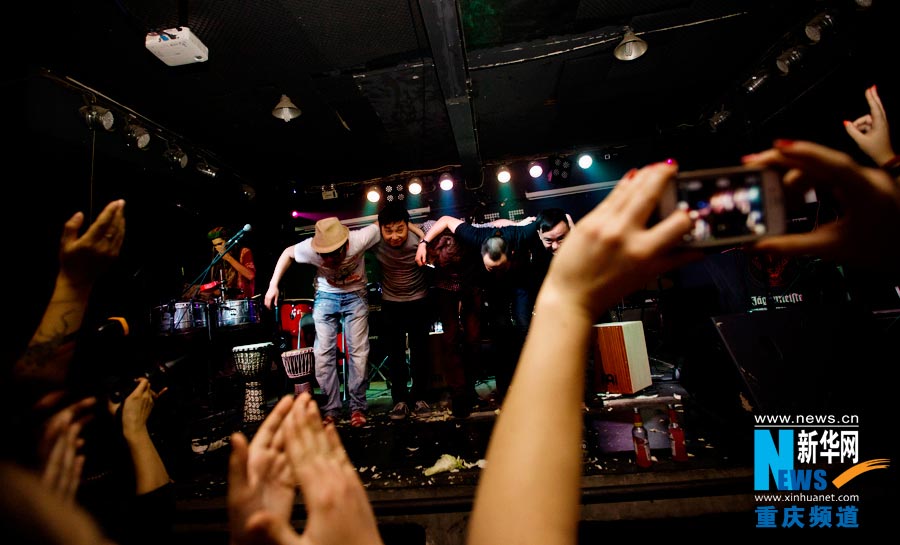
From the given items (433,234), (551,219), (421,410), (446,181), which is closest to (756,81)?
(551,219)

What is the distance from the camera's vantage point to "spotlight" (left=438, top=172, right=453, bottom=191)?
8.54m

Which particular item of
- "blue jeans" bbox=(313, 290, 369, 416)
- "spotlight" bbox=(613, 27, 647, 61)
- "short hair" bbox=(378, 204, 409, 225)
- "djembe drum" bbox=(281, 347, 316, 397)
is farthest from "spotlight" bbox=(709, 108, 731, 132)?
"djembe drum" bbox=(281, 347, 316, 397)

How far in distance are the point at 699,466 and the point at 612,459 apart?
0.50 meters

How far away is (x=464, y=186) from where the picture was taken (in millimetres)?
9211

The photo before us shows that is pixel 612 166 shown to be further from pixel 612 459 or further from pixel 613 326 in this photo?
pixel 612 459

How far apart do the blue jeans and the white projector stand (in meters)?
2.97

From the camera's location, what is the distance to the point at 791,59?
5.02 metres

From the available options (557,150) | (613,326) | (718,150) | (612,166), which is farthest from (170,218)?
(718,150)

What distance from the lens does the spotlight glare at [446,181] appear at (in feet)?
28.0

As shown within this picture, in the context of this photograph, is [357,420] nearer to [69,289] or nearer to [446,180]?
[69,289]

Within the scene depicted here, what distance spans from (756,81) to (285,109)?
7.29 m

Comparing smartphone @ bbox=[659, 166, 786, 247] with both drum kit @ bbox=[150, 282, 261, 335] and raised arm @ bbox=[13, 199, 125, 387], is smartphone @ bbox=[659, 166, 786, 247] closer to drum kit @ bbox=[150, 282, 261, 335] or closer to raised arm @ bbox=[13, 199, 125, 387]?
raised arm @ bbox=[13, 199, 125, 387]

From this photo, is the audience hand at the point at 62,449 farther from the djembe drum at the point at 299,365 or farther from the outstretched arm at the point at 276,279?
the djembe drum at the point at 299,365

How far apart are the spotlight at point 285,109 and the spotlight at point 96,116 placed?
204 centimetres
